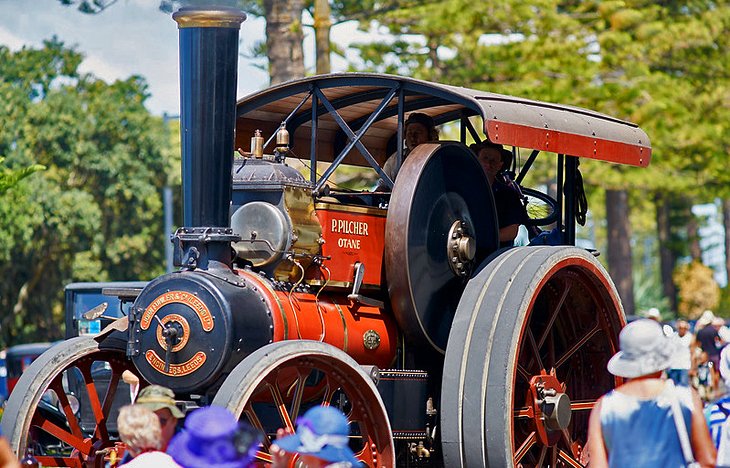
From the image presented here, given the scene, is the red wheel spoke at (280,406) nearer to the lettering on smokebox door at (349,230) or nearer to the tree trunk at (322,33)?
the lettering on smokebox door at (349,230)

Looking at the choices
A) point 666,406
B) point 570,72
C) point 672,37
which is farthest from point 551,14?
point 666,406

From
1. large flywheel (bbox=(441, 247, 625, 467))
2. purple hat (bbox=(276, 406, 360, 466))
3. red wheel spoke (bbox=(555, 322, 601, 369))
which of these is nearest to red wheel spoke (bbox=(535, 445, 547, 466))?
large flywheel (bbox=(441, 247, 625, 467))

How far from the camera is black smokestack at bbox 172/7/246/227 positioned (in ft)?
20.1

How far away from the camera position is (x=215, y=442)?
3.81 metres

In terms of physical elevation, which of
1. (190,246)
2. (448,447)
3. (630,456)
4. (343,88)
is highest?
(343,88)

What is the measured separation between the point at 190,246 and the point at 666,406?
2.72 metres

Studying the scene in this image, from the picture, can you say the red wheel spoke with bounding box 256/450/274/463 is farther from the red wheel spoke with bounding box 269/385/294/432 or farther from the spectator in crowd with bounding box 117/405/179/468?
the spectator in crowd with bounding box 117/405/179/468

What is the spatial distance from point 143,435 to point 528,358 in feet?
12.1

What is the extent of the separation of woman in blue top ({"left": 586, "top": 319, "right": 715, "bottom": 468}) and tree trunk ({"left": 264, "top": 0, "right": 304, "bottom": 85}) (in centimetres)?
895

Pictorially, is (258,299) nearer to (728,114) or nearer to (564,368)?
(564,368)

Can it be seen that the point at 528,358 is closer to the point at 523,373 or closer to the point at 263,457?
the point at 523,373

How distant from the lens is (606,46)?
1783 cm

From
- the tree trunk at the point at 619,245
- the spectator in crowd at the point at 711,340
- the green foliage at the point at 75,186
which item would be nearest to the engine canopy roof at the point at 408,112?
the spectator in crowd at the point at 711,340

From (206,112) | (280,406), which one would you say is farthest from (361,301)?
(206,112)
